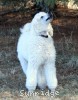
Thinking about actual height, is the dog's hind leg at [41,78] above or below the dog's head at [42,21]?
below

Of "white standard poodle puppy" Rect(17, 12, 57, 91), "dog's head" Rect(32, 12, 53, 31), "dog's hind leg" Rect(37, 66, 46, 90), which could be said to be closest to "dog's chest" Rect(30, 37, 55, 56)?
"white standard poodle puppy" Rect(17, 12, 57, 91)

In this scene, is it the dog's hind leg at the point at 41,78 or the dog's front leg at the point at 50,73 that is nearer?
the dog's front leg at the point at 50,73

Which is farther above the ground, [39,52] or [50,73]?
[39,52]

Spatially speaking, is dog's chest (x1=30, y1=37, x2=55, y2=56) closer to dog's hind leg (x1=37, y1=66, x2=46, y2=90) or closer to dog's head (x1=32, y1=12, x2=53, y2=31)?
dog's head (x1=32, y1=12, x2=53, y2=31)

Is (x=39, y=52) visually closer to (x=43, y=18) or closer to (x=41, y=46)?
(x=41, y=46)

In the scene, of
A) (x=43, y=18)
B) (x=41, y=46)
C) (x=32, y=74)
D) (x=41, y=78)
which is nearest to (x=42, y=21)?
(x=43, y=18)

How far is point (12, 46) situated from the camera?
814cm

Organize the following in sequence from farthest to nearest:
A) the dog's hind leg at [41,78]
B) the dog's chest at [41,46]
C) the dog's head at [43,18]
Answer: the dog's hind leg at [41,78] → the dog's chest at [41,46] → the dog's head at [43,18]

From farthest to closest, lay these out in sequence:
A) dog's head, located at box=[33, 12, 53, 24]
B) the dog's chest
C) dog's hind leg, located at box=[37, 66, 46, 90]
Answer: dog's hind leg, located at box=[37, 66, 46, 90], the dog's chest, dog's head, located at box=[33, 12, 53, 24]

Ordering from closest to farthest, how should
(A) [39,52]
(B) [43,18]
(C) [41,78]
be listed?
(B) [43,18] < (A) [39,52] < (C) [41,78]

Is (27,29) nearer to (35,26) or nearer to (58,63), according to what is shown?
(35,26)

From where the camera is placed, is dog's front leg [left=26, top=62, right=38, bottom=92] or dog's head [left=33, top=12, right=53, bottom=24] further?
dog's front leg [left=26, top=62, right=38, bottom=92]

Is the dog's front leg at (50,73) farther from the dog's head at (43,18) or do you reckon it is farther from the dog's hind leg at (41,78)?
the dog's head at (43,18)

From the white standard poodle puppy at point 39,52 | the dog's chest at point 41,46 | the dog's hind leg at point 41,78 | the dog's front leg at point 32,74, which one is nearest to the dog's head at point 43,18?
the white standard poodle puppy at point 39,52
